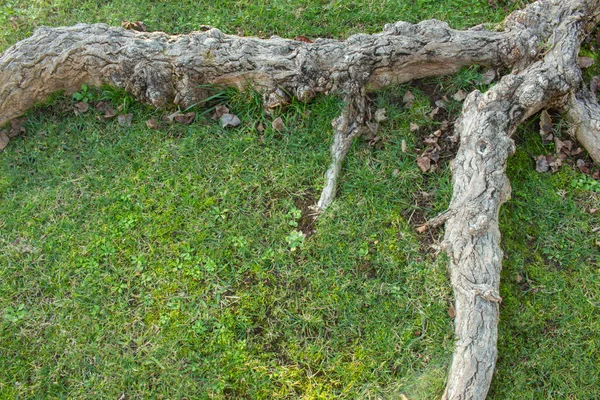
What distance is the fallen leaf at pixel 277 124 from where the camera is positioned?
12.5 feet

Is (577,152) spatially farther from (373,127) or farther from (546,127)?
(373,127)

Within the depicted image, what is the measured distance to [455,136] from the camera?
372 centimetres

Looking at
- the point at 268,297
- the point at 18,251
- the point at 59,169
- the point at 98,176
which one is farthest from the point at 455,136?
the point at 18,251

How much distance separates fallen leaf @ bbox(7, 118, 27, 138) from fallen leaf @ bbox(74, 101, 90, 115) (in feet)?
1.47

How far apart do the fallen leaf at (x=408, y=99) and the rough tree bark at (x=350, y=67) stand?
127 millimetres

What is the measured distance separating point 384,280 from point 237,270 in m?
1.07

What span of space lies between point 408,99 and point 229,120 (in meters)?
1.49

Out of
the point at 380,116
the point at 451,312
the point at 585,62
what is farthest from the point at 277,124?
the point at 585,62

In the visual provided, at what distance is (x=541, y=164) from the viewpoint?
3746mm

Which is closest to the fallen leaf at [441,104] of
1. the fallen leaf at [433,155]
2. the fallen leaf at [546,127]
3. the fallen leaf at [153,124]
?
the fallen leaf at [433,155]

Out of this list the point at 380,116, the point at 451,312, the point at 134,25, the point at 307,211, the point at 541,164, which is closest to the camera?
the point at 451,312

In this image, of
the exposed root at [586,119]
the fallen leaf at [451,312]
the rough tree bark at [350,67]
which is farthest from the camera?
the exposed root at [586,119]

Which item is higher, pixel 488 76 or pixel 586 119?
pixel 488 76

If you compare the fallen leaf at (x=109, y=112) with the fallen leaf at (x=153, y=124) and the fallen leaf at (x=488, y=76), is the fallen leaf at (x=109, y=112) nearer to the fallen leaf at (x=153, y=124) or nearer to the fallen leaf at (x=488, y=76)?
the fallen leaf at (x=153, y=124)
